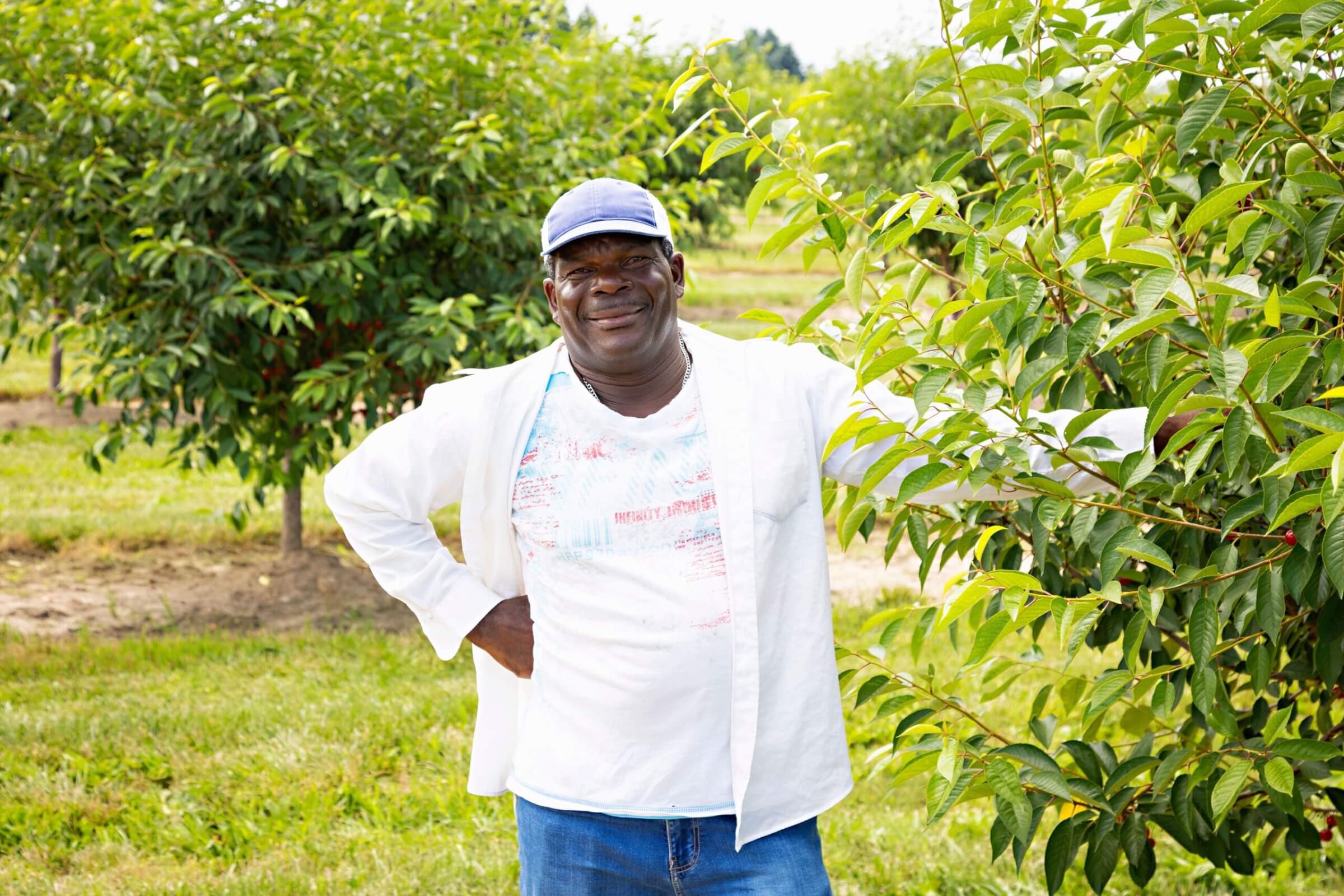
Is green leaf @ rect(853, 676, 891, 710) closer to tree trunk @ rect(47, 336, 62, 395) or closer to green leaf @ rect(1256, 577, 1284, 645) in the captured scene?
green leaf @ rect(1256, 577, 1284, 645)

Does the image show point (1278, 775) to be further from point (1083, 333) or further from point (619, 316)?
point (619, 316)

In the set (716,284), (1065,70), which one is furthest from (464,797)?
(716,284)

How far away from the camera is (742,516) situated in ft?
7.21

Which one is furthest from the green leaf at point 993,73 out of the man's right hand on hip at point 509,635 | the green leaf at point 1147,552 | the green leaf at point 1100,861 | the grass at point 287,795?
the grass at point 287,795

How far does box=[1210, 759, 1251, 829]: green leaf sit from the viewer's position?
1994mm

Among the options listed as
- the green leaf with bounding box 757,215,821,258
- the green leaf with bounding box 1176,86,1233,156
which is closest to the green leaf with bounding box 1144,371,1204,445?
the green leaf with bounding box 1176,86,1233,156

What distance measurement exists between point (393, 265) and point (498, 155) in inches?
29.4

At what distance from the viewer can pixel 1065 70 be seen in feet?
7.74

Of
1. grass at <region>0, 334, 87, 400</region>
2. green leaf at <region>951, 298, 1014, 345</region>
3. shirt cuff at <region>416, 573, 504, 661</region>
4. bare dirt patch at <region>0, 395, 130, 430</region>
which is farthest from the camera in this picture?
grass at <region>0, 334, 87, 400</region>

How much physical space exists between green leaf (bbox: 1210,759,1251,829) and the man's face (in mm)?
1163

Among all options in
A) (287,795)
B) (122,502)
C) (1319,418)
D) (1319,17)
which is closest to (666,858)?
(1319,418)

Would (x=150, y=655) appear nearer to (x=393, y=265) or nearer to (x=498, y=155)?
(x=393, y=265)

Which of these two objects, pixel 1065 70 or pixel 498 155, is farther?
pixel 498 155

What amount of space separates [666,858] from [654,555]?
52cm
